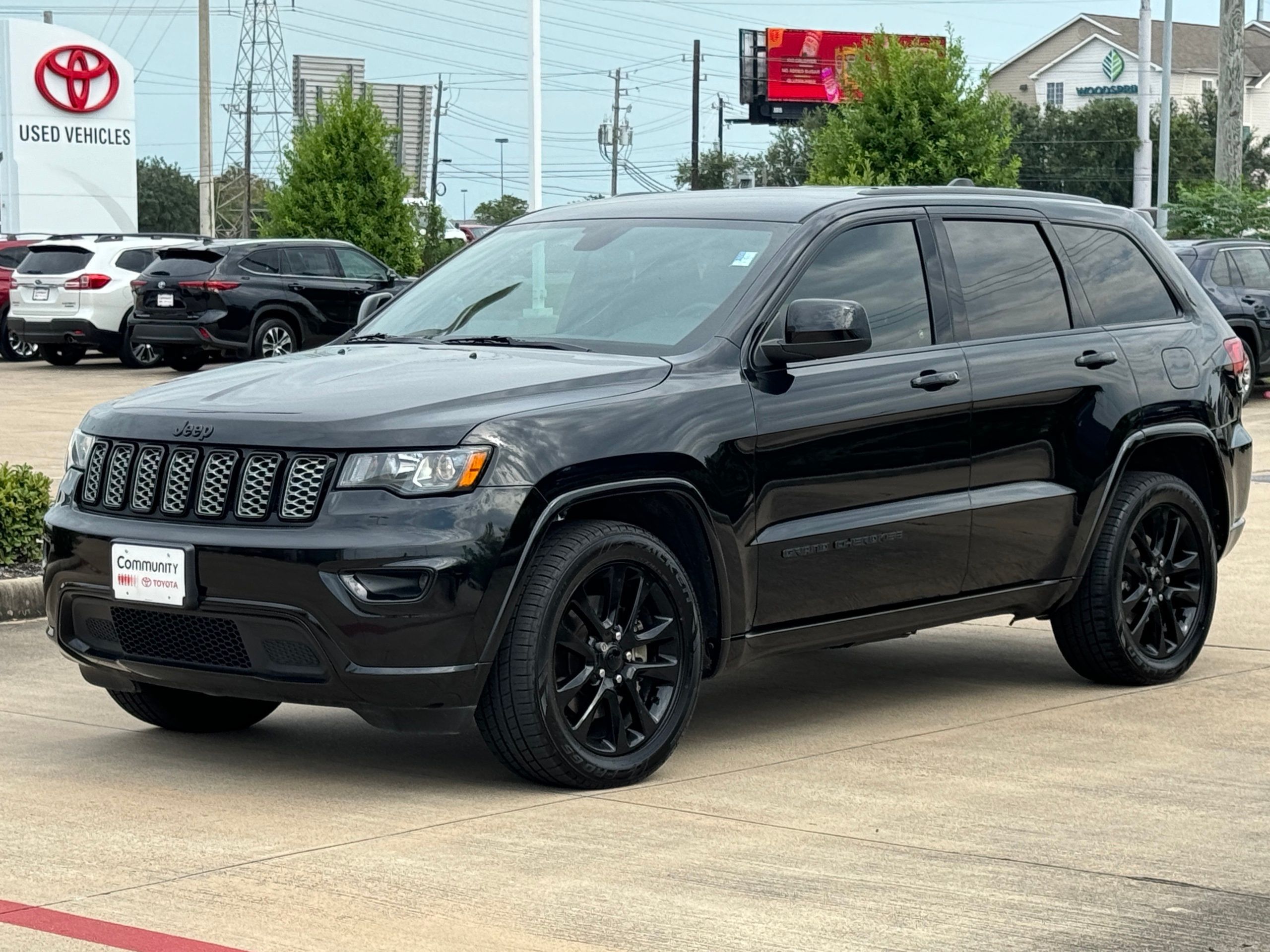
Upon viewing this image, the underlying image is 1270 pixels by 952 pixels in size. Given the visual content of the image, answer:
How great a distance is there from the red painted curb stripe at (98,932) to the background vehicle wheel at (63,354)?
25.4m

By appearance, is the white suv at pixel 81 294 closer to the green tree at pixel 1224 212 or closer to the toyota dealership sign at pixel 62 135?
the toyota dealership sign at pixel 62 135

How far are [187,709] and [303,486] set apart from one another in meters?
1.48

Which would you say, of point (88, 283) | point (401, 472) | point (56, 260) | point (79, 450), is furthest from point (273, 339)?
point (401, 472)

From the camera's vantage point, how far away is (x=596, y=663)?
5.98m

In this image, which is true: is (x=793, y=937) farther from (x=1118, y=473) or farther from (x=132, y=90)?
(x=132, y=90)

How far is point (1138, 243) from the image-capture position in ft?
26.7

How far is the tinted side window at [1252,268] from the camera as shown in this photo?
22.7 m

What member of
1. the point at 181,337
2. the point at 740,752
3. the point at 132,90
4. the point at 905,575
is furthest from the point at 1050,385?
the point at 132,90

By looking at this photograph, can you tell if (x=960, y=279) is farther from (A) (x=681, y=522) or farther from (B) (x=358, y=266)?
(B) (x=358, y=266)

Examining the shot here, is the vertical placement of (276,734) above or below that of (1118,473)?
below

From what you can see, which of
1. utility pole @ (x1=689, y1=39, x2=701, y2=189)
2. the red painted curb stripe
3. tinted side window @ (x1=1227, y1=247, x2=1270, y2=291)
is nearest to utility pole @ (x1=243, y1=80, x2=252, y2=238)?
utility pole @ (x1=689, y1=39, x2=701, y2=189)

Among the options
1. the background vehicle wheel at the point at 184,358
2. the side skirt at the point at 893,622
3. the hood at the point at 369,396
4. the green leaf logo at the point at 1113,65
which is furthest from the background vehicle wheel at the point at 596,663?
the green leaf logo at the point at 1113,65

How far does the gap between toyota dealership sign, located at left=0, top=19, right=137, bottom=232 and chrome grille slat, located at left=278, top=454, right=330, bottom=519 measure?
3654 centimetres

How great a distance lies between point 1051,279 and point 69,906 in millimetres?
4374
